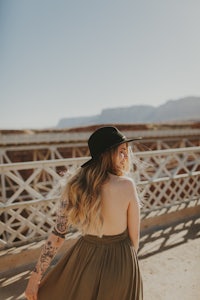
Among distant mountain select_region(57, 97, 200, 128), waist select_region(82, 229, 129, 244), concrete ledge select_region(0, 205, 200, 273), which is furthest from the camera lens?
distant mountain select_region(57, 97, 200, 128)

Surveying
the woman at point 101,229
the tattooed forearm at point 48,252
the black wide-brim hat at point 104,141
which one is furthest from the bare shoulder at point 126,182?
the tattooed forearm at point 48,252

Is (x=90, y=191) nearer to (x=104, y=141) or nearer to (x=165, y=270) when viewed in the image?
(x=104, y=141)

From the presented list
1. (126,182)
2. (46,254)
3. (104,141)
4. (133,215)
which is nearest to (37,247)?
(46,254)

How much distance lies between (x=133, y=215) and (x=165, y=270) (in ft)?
8.68

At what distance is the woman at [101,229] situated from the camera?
1615mm

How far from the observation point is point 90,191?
1619mm

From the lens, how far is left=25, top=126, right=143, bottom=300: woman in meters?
1.62

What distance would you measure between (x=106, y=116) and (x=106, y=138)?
6544 inches

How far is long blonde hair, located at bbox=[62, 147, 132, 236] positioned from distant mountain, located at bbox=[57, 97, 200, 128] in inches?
5091

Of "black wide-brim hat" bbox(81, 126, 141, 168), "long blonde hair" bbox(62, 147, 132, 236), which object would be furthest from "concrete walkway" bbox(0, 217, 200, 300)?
"black wide-brim hat" bbox(81, 126, 141, 168)

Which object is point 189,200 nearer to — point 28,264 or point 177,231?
point 177,231

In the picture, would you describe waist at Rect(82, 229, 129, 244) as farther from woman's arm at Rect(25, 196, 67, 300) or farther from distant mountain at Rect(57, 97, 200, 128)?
distant mountain at Rect(57, 97, 200, 128)

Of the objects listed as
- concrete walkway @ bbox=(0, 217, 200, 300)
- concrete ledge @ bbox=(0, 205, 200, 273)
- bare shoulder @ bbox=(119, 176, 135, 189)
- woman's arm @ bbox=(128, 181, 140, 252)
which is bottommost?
concrete walkway @ bbox=(0, 217, 200, 300)

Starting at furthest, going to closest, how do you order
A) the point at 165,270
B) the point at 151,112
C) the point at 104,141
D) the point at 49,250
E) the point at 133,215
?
1. the point at 151,112
2. the point at 165,270
3. the point at 49,250
4. the point at 133,215
5. the point at 104,141
